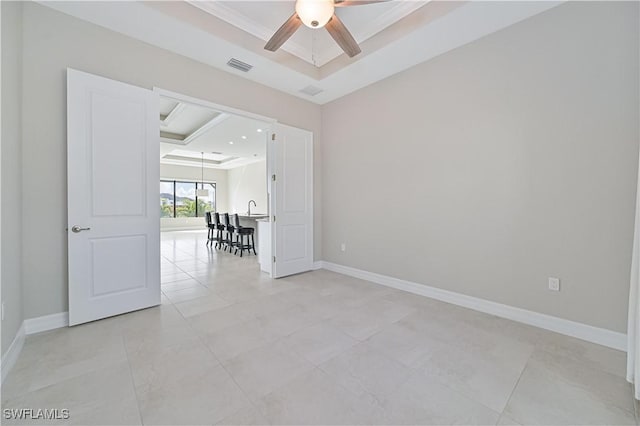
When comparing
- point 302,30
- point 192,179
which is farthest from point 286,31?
point 192,179

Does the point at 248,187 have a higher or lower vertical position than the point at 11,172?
higher

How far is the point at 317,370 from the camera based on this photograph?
183cm

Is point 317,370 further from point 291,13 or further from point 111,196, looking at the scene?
point 291,13

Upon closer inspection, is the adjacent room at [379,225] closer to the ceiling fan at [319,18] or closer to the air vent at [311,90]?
the ceiling fan at [319,18]

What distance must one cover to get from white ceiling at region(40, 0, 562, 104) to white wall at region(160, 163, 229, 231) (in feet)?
32.4

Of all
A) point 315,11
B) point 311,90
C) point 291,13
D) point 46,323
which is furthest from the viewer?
point 311,90

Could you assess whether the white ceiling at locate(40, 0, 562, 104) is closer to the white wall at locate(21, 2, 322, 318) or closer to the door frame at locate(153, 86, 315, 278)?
the white wall at locate(21, 2, 322, 318)

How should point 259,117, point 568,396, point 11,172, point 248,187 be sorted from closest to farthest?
point 568,396
point 11,172
point 259,117
point 248,187

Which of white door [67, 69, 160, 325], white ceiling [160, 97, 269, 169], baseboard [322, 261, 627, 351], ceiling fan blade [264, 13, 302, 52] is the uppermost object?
white ceiling [160, 97, 269, 169]

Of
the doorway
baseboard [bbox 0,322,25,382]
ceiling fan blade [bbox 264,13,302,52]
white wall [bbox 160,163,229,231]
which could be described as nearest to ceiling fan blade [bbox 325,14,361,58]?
ceiling fan blade [bbox 264,13,302,52]

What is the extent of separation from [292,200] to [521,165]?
3066mm

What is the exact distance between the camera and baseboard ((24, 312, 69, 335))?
2311mm

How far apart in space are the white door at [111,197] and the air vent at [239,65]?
3.49ft

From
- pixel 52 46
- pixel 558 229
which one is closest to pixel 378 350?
pixel 558 229
